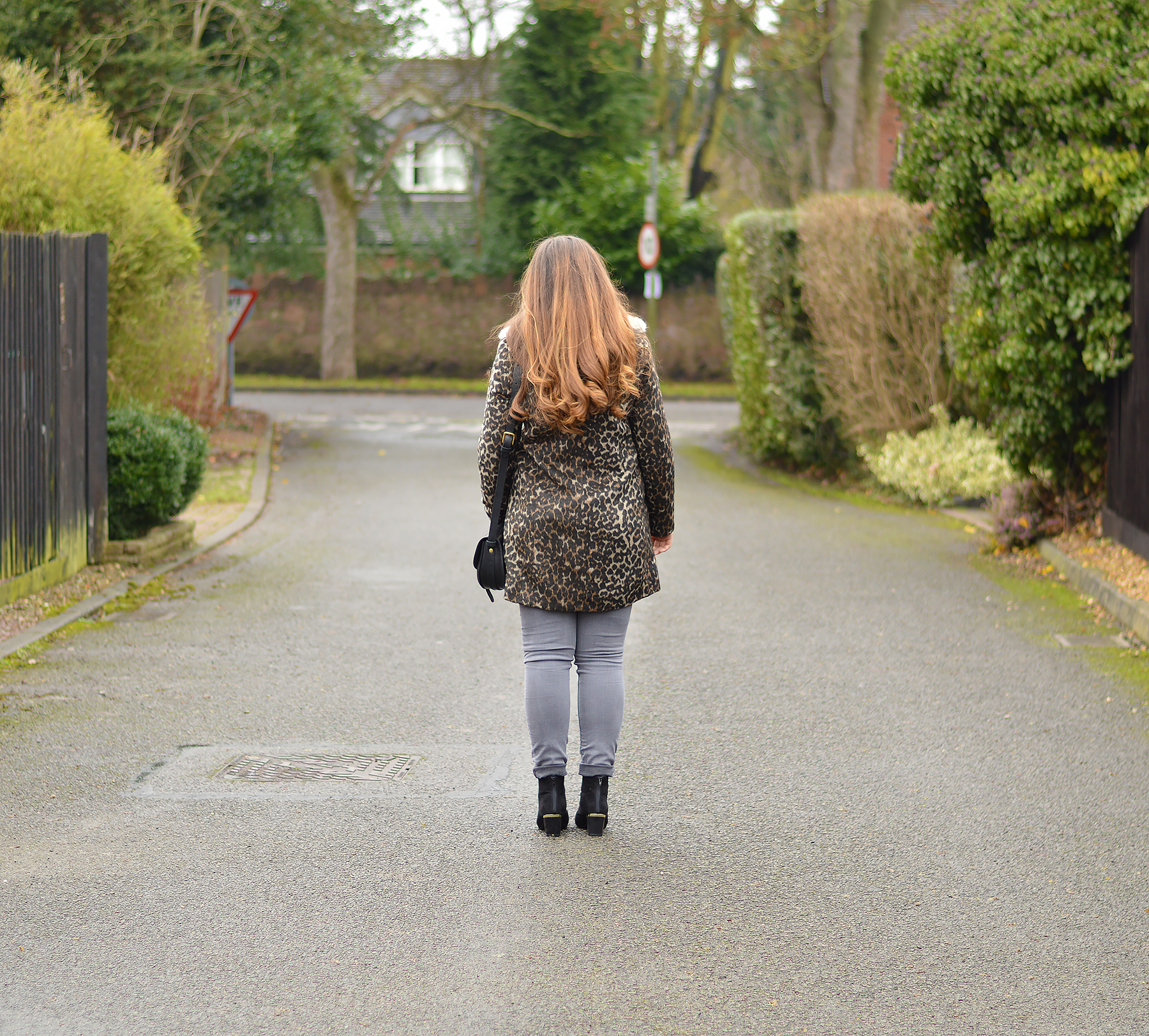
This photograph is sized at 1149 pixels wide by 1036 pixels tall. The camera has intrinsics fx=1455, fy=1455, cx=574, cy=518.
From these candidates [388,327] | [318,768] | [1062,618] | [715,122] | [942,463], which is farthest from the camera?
[715,122]

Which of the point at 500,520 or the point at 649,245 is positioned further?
the point at 649,245

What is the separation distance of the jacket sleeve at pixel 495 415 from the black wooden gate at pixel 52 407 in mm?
4251

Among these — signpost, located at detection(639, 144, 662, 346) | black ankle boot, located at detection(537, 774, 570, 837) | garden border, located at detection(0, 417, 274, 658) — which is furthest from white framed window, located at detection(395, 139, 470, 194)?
black ankle boot, located at detection(537, 774, 570, 837)

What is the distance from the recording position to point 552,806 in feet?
15.3

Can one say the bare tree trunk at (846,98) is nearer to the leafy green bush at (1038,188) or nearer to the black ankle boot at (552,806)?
the leafy green bush at (1038,188)

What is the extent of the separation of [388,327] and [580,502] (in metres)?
29.6

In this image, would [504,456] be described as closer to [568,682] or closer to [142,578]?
[568,682]

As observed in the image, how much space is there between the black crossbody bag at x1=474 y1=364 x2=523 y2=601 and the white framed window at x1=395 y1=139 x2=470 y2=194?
3740 centimetres

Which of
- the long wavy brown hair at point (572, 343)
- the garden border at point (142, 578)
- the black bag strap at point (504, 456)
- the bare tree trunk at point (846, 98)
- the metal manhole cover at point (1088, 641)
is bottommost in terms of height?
the metal manhole cover at point (1088, 641)

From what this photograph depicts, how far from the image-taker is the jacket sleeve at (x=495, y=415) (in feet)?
14.9

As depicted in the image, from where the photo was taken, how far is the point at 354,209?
32.0m

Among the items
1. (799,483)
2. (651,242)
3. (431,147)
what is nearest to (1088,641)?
(799,483)

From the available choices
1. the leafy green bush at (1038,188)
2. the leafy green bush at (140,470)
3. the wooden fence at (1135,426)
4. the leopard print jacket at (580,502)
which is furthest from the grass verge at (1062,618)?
the leafy green bush at (140,470)

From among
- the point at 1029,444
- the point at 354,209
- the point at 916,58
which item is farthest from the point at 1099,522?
the point at 354,209
